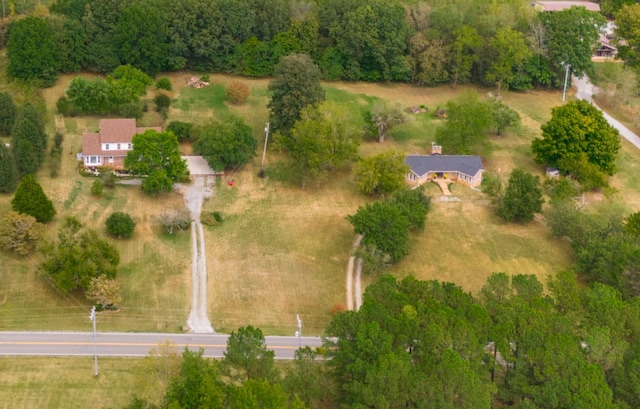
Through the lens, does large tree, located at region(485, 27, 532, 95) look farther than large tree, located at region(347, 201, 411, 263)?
Yes

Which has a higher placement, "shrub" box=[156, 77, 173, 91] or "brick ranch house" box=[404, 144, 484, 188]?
"shrub" box=[156, 77, 173, 91]

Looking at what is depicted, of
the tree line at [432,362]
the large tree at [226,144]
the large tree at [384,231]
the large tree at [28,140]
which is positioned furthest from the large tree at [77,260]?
the large tree at [384,231]

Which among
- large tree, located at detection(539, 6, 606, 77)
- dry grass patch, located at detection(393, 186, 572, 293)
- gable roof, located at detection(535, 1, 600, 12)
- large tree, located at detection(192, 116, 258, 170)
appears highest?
gable roof, located at detection(535, 1, 600, 12)

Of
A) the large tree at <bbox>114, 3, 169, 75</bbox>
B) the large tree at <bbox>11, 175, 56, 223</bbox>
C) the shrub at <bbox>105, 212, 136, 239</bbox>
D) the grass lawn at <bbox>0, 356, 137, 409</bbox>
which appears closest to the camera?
the grass lawn at <bbox>0, 356, 137, 409</bbox>

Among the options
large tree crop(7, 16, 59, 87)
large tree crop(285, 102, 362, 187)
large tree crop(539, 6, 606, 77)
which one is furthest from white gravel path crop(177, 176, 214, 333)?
large tree crop(539, 6, 606, 77)

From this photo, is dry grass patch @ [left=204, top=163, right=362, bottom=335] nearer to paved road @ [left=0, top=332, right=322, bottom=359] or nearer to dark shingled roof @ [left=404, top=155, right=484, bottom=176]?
paved road @ [left=0, top=332, right=322, bottom=359]

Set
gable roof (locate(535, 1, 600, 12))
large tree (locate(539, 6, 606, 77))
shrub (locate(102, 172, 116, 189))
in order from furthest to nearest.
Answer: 1. gable roof (locate(535, 1, 600, 12))
2. large tree (locate(539, 6, 606, 77))
3. shrub (locate(102, 172, 116, 189))

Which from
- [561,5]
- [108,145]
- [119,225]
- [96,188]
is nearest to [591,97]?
[561,5]
